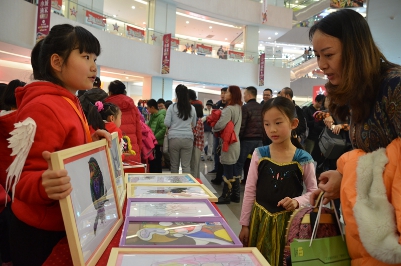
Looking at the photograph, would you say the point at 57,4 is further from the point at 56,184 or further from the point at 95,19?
the point at 56,184

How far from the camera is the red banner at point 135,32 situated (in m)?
12.2

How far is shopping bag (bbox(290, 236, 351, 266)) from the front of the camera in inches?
36.9

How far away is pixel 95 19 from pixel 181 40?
442 centimetres

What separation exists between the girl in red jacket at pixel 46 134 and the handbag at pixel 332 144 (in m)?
2.58

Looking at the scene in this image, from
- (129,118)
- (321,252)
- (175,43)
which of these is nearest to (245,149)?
(129,118)

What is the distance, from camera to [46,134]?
891mm

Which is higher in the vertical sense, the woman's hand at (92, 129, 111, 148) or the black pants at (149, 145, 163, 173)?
the woman's hand at (92, 129, 111, 148)

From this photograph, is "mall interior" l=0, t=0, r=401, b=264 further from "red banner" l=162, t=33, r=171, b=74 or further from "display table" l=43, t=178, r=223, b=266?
"display table" l=43, t=178, r=223, b=266

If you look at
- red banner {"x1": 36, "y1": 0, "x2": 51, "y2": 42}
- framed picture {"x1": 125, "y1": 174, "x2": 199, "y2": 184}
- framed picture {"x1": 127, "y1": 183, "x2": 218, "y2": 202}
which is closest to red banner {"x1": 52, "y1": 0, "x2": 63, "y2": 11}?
red banner {"x1": 36, "y1": 0, "x2": 51, "y2": 42}

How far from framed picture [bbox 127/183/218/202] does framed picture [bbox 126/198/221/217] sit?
0.24ft

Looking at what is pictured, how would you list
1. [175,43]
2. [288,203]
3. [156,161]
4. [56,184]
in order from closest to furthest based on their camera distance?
[56,184] < [288,203] < [156,161] < [175,43]

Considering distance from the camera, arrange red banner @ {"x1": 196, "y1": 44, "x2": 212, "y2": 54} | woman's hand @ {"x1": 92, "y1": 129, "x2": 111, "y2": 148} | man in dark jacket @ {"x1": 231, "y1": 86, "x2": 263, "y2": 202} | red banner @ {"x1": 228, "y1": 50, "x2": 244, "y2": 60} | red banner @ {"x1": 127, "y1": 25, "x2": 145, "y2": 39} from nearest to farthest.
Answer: woman's hand @ {"x1": 92, "y1": 129, "x2": 111, "y2": 148} → man in dark jacket @ {"x1": 231, "y1": 86, "x2": 263, "y2": 202} → red banner @ {"x1": 127, "y1": 25, "x2": 145, "y2": 39} → red banner @ {"x1": 196, "y1": 44, "x2": 212, "y2": 54} → red banner @ {"x1": 228, "y1": 50, "x2": 244, "y2": 60}

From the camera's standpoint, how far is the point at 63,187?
0.76 metres

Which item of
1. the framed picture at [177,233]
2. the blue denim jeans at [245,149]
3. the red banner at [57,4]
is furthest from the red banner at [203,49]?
the framed picture at [177,233]
